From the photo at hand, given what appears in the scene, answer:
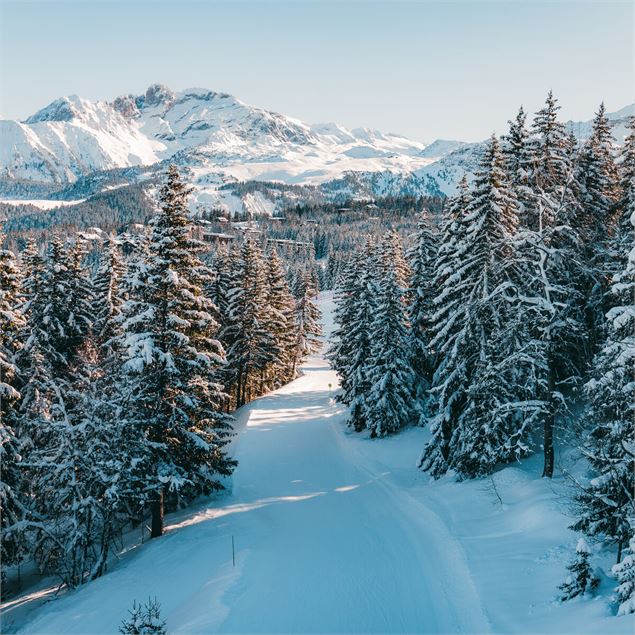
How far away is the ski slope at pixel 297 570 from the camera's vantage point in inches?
510

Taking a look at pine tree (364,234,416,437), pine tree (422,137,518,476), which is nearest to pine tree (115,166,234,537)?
pine tree (422,137,518,476)

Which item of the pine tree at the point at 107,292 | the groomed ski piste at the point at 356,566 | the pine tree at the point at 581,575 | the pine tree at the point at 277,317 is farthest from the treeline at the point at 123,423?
the pine tree at the point at 277,317

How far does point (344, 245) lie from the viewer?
620 ft

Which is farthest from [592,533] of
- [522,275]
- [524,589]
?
[522,275]

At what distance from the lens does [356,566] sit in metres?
16.2

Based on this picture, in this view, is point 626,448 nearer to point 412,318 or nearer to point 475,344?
point 475,344

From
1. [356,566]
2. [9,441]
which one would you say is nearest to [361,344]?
[356,566]

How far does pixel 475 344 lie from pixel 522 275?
3870 millimetres

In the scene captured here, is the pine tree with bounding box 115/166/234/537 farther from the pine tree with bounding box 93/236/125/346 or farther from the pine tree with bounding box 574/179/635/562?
the pine tree with bounding box 574/179/635/562

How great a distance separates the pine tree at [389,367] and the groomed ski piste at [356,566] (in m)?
4.74

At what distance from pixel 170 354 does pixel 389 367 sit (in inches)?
571

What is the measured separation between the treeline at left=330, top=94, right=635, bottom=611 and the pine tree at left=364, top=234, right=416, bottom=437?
0.08 metres

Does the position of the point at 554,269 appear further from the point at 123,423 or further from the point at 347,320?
the point at 347,320

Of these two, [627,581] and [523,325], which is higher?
[523,325]
